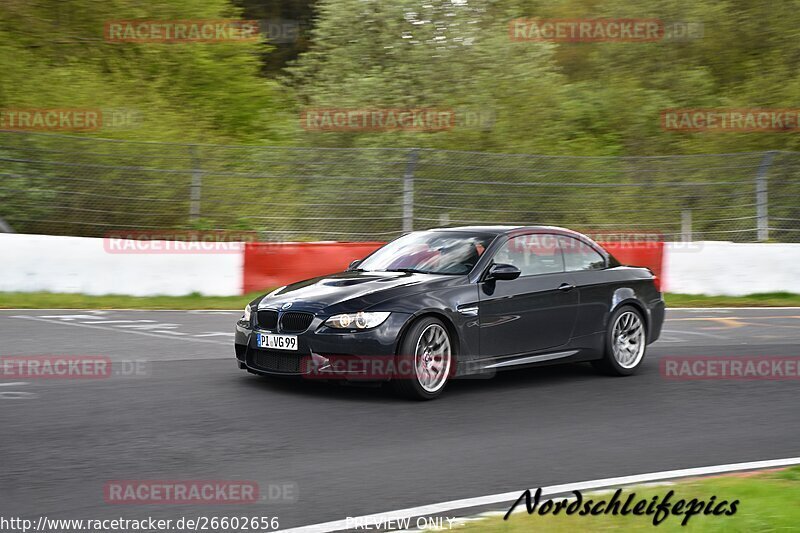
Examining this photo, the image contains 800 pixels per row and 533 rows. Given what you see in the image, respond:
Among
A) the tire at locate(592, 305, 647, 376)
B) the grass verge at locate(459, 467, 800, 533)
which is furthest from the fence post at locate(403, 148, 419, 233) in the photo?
the grass verge at locate(459, 467, 800, 533)

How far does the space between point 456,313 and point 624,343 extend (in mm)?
2416

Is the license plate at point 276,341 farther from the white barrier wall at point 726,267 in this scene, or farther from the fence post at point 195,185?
the white barrier wall at point 726,267

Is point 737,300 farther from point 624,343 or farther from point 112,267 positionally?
point 112,267

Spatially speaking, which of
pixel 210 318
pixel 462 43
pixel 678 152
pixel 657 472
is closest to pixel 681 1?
pixel 678 152

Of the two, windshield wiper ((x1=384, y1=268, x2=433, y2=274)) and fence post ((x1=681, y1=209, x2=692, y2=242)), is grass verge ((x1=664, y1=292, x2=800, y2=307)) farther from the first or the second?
windshield wiper ((x1=384, y1=268, x2=433, y2=274))

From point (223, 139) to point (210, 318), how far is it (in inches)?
478

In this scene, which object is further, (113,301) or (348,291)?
(113,301)

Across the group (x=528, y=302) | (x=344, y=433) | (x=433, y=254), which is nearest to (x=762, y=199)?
(x=528, y=302)

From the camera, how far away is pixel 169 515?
18.1 feet

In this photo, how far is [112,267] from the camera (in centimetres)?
1598

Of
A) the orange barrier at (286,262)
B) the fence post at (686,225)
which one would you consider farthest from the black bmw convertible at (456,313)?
the fence post at (686,225)

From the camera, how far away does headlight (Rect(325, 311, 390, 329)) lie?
28.2ft

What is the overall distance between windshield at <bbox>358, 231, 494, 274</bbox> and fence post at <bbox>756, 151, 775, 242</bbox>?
1007 centimetres

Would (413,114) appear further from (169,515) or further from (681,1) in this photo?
(169,515)
